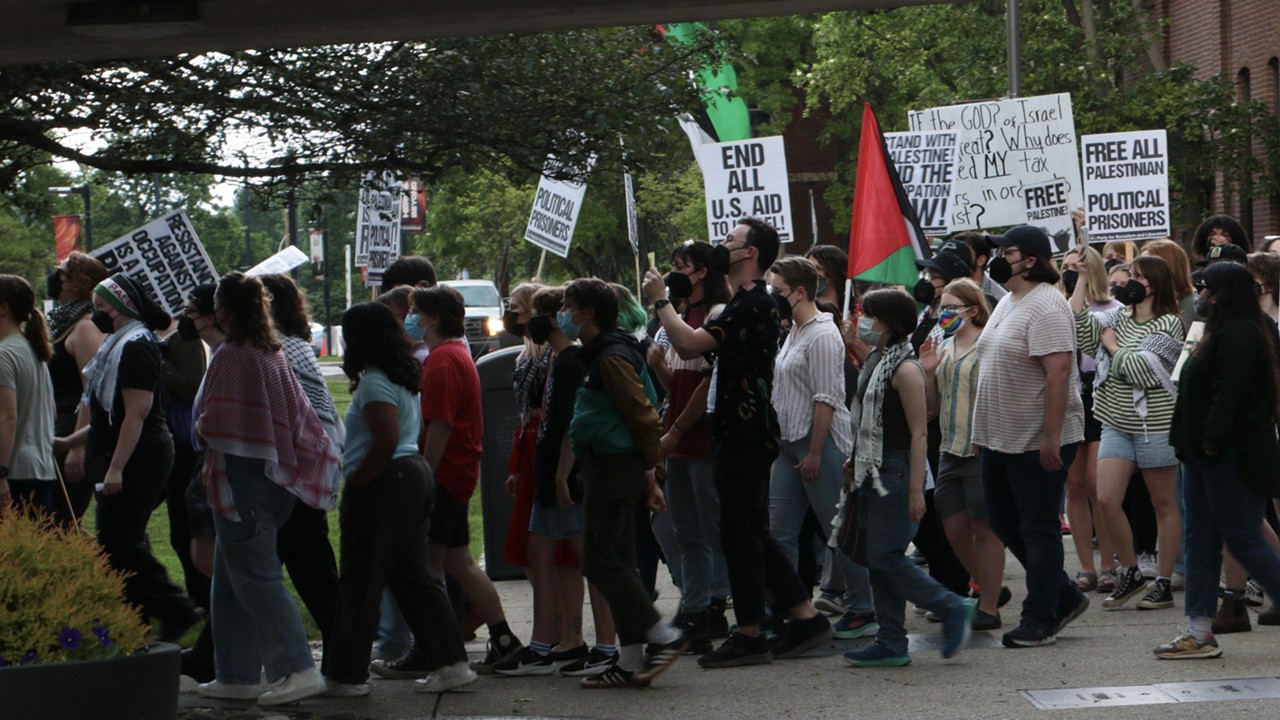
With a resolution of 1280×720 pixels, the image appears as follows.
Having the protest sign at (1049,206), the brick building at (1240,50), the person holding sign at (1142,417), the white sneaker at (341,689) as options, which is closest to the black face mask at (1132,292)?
the person holding sign at (1142,417)

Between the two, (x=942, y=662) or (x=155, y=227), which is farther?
(x=155, y=227)

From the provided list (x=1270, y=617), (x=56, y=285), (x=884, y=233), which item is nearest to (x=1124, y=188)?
(x=884, y=233)

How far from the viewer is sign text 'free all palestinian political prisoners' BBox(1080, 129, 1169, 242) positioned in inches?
599

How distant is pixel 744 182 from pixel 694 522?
21.8 feet

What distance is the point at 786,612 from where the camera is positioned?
7.99m

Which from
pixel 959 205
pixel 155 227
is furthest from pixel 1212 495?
pixel 959 205

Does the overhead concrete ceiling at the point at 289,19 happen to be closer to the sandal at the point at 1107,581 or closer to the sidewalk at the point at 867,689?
the sidewalk at the point at 867,689

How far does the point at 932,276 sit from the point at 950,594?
2359 millimetres

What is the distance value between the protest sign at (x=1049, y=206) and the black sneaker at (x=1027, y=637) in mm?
6382

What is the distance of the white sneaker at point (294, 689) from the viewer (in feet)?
22.8

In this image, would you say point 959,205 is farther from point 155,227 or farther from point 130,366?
point 130,366

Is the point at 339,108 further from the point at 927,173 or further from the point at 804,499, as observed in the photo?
the point at 927,173

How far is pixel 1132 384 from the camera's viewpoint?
28.8 ft

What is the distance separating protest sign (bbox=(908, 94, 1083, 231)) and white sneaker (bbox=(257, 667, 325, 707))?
849cm
